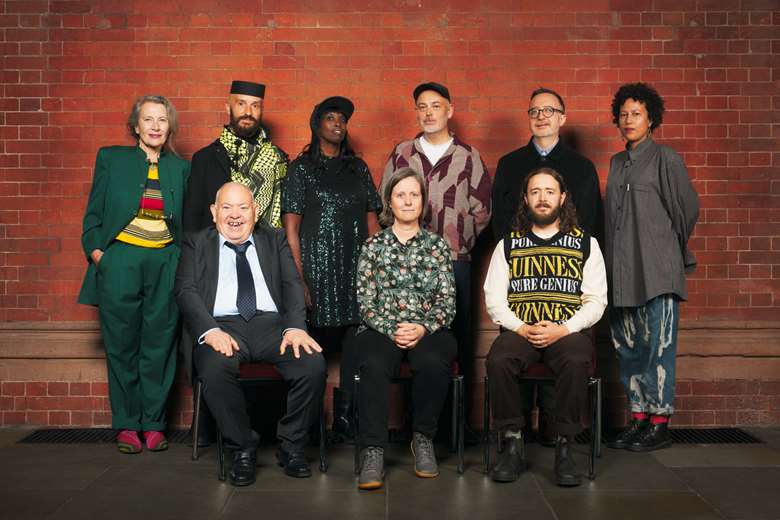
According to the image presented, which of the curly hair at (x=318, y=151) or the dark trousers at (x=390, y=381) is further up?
the curly hair at (x=318, y=151)

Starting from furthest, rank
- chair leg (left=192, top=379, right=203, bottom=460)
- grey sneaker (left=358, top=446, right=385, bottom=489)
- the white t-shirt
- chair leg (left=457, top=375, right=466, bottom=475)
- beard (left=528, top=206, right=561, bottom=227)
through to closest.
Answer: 1. the white t-shirt
2. beard (left=528, top=206, right=561, bottom=227)
3. chair leg (left=192, top=379, right=203, bottom=460)
4. chair leg (left=457, top=375, right=466, bottom=475)
5. grey sneaker (left=358, top=446, right=385, bottom=489)

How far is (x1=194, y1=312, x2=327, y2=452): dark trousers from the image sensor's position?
4195 mm

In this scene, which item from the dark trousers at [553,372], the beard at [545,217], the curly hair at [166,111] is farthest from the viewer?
the curly hair at [166,111]

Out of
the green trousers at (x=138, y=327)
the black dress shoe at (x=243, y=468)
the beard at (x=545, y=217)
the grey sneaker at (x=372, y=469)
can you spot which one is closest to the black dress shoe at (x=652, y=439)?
the beard at (x=545, y=217)

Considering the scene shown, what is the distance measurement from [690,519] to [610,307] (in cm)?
164

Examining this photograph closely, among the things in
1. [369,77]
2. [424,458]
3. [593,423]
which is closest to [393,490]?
[424,458]

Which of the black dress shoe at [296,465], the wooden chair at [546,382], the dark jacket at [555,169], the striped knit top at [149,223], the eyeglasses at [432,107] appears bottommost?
the black dress shoe at [296,465]

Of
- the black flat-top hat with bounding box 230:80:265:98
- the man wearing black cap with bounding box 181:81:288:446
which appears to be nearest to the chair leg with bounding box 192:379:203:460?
the man wearing black cap with bounding box 181:81:288:446

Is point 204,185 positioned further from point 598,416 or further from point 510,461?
point 598,416

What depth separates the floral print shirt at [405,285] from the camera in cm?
448

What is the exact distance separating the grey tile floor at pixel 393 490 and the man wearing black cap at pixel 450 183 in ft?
3.37

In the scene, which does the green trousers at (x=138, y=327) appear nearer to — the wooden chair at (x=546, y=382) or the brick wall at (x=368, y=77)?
the brick wall at (x=368, y=77)

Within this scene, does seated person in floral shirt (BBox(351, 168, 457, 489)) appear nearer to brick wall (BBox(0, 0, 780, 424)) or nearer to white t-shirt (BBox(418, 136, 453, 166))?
white t-shirt (BBox(418, 136, 453, 166))

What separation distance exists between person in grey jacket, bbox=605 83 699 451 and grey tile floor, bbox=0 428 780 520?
0.26 meters
